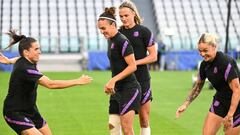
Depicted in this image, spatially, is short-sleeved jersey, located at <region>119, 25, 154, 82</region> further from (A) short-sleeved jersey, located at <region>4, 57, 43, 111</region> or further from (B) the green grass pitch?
(B) the green grass pitch

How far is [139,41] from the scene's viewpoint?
1009 centimetres

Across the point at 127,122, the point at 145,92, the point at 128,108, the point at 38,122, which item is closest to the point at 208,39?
the point at 128,108

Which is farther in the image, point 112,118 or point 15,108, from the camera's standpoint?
point 112,118

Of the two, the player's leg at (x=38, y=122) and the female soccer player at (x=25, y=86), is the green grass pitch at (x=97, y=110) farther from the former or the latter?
the female soccer player at (x=25, y=86)

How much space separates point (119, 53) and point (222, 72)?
4.78ft

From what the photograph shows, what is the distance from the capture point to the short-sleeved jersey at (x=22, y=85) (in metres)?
8.77

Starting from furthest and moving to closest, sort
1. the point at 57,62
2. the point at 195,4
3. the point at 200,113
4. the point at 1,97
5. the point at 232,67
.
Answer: the point at 195,4, the point at 57,62, the point at 1,97, the point at 200,113, the point at 232,67

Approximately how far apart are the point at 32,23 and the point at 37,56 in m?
33.7

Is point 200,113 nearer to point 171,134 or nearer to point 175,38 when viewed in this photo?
point 171,134

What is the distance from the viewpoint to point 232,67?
8641 millimetres

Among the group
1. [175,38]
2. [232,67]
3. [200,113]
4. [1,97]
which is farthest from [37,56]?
[175,38]

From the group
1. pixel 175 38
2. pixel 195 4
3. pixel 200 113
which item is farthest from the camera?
pixel 195 4

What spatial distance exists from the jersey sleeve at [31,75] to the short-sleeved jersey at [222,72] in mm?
2103

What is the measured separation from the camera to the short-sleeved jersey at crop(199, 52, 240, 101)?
8625mm
